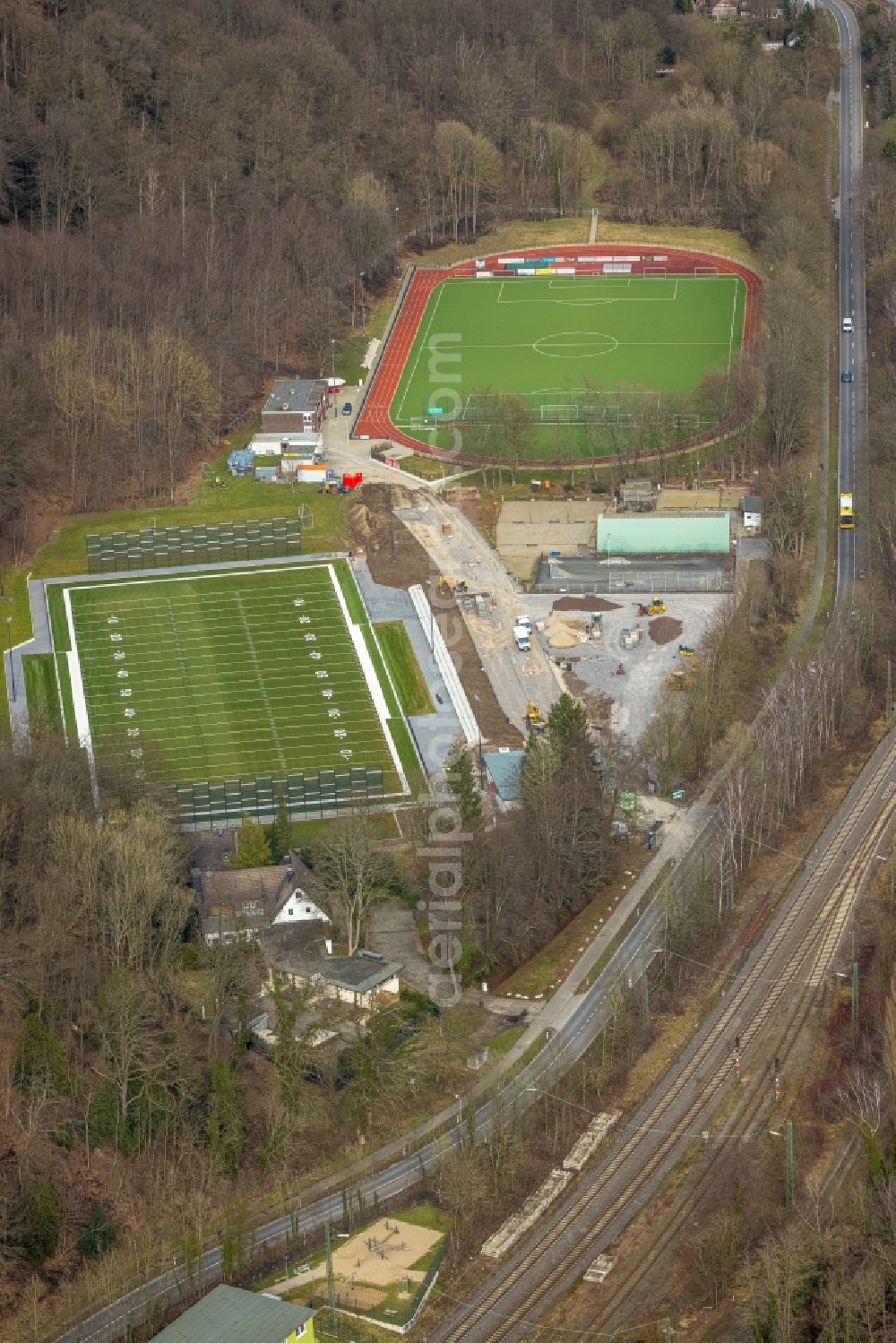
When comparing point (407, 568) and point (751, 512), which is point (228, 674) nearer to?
point (407, 568)

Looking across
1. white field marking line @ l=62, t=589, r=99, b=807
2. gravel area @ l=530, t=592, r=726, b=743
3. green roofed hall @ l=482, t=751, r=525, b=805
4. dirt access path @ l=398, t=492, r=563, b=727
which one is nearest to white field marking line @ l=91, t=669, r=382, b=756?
white field marking line @ l=62, t=589, r=99, b=807

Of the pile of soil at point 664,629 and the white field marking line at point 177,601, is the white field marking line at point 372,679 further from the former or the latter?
the pile of soil at point 664,629

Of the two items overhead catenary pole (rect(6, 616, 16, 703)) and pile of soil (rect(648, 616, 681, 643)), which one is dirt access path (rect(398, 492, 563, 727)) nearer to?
pile of soil (rect(648, 616, 681, 643))

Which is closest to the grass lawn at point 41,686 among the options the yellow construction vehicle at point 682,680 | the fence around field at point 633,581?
the fence around field at point 633,581

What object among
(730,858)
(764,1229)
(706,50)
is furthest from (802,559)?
(706,50)

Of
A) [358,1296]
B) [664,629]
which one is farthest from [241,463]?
[358,1296]
